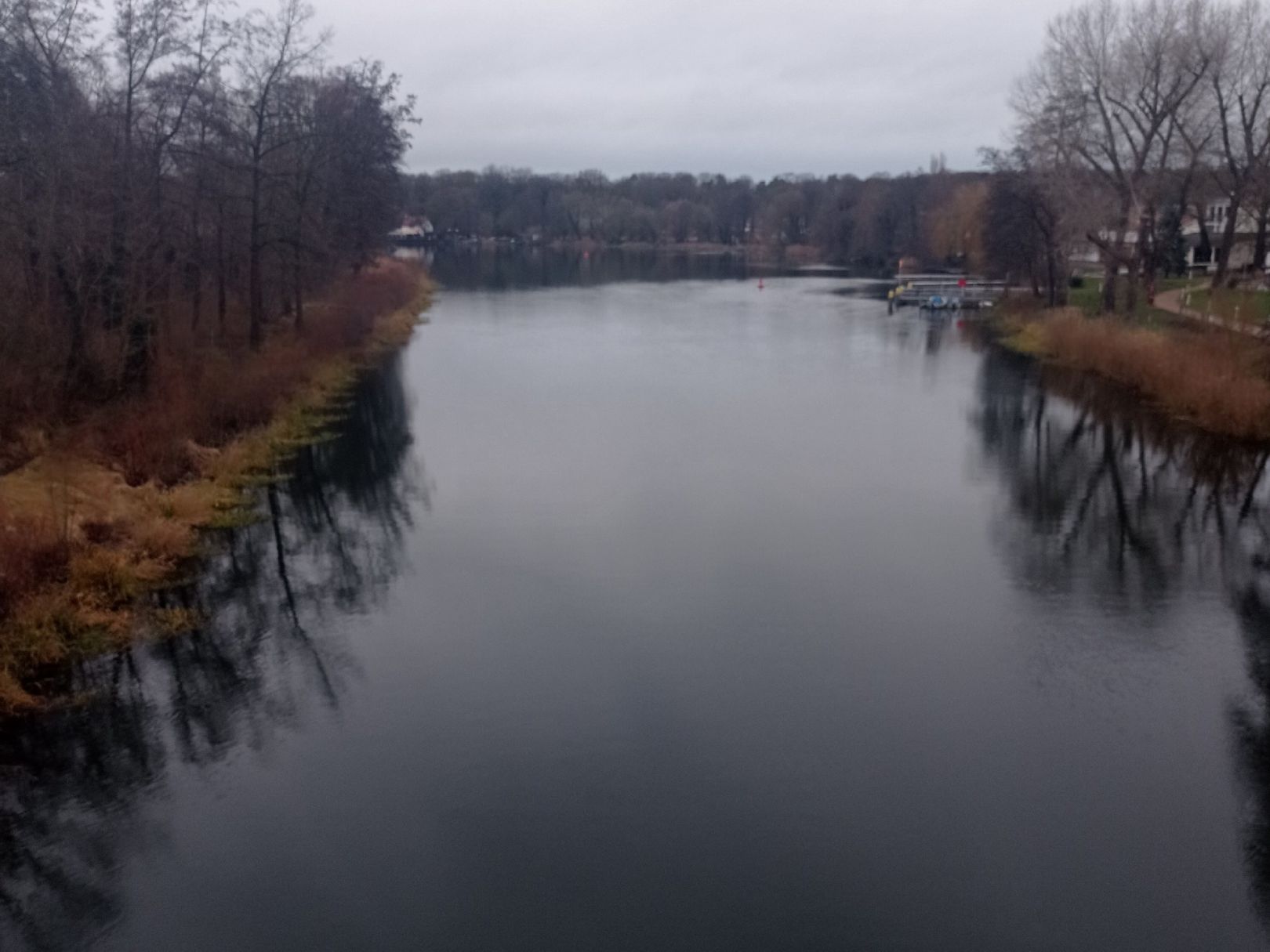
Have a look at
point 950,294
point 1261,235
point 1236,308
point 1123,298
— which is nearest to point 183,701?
point 1236,308

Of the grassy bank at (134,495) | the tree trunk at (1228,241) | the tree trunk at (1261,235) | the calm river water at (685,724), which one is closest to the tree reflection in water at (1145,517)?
the calm river water at (685,724)

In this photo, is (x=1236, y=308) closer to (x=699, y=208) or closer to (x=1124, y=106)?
(x=1124, y=106)

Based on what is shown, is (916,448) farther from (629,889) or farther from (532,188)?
(532,188)

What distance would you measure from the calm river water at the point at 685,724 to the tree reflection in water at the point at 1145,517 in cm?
7

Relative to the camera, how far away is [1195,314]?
29.1 m

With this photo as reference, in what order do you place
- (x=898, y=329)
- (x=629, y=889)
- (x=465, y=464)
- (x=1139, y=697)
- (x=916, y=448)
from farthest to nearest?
(x=898, y=329)
(x=916, y=448)
(x=465, y=464)
(x=1139, y=697)
(x=629, y=889)

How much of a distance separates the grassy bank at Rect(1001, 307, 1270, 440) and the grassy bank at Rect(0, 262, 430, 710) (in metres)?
16.0

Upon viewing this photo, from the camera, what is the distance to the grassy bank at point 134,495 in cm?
1074

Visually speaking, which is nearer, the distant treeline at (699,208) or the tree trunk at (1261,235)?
the tree trunk at (1261,235)

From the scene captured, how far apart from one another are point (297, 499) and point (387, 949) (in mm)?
10488

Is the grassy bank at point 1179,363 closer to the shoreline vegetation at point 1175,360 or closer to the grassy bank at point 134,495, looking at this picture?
the shoreline vegetation at point 1175,360

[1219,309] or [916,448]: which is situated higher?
[1219,309]

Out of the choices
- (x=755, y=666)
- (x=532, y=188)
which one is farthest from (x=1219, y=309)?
(x=532, y=188)

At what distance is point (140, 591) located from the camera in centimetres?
1223
